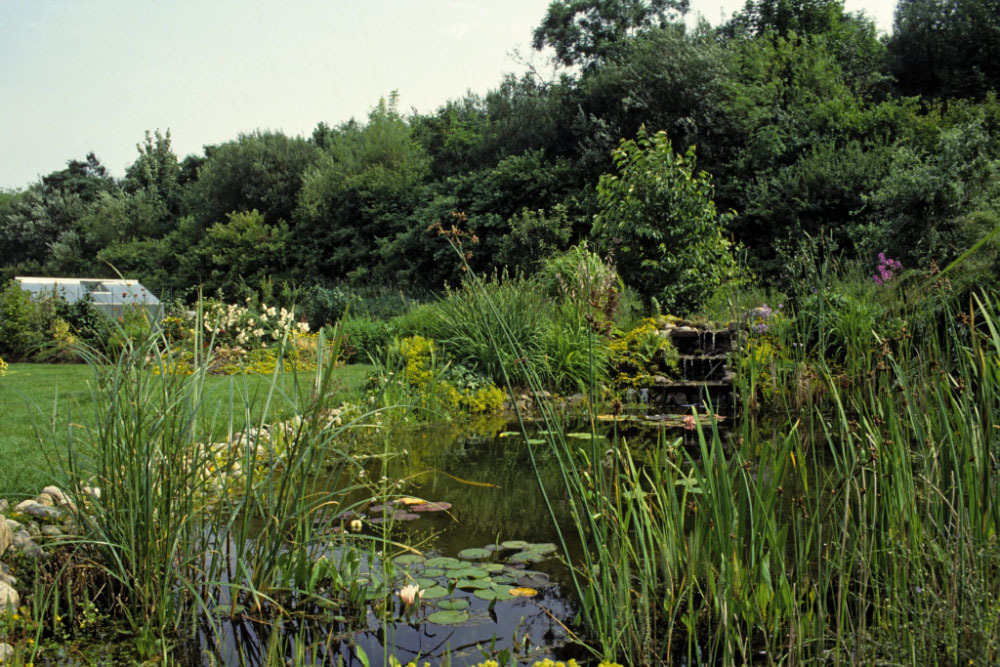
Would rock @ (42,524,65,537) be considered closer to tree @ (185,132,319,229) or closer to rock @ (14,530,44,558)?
rock @ (14,530,44,558)

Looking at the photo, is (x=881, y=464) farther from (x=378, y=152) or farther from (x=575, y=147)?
(x=378, y=152)

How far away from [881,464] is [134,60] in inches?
241

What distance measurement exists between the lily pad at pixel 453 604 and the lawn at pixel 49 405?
2.58 ft

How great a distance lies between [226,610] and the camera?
2.16 meters

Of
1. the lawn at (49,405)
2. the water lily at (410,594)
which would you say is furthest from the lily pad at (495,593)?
the lawn at (49,405)

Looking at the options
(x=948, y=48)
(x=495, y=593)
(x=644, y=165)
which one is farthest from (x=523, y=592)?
(x=948, y=48)

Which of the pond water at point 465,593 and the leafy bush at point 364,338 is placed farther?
the leafy bush at point 364,338

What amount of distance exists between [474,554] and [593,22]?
20476mm

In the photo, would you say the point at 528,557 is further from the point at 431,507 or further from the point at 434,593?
the point at 431,507

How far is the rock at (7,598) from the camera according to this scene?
6.50 feet

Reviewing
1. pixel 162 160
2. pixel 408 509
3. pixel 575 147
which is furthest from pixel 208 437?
pixel 162 160

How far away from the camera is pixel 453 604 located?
7.45 feet

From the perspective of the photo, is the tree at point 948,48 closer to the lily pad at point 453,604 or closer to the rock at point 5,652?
the lily pad at point 453,604

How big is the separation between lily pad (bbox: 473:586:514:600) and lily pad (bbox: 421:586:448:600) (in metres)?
0.11
